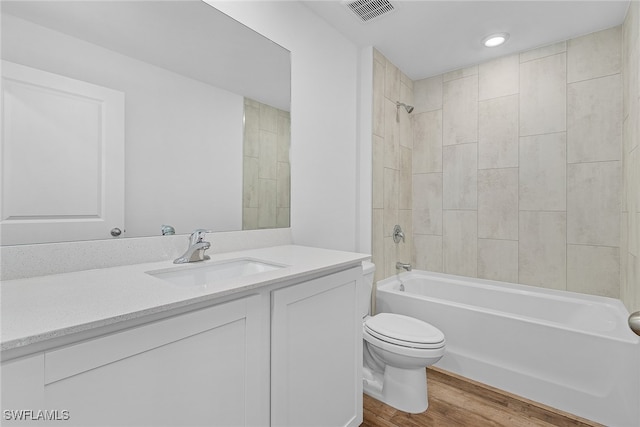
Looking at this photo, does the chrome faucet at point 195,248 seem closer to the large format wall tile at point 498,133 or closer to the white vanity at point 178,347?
the white vanity at point 178,347

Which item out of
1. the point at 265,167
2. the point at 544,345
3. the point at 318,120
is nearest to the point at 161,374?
the point at 265,167

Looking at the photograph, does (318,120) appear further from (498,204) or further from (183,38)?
(498,204)

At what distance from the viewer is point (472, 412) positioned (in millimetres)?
1712

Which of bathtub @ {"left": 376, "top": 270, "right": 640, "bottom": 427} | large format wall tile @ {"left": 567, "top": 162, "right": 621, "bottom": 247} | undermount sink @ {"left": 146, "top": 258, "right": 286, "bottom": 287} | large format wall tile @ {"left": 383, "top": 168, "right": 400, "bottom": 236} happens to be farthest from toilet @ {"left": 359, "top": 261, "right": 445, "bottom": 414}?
large format wall tile @ {"left": 567, "top": 162, "right": 621, "bottom": 247}

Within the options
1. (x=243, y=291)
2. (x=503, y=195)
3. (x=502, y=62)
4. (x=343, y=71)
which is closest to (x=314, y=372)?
(x=243, y=291)

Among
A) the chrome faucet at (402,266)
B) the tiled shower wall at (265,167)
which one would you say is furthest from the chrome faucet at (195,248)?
the chrome faucet at (402,266)

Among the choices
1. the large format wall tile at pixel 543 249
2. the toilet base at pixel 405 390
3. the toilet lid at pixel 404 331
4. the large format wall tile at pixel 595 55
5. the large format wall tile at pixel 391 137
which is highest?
the large format wall tile at pixel 595 55

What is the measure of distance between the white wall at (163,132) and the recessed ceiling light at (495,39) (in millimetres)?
1930

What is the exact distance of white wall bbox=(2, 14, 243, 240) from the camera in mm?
1027

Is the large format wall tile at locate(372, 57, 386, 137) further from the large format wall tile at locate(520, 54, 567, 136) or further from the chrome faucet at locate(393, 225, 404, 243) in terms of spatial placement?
the large format wall tile at locate(520, 54, 567, 136)

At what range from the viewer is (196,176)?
4.68 ft

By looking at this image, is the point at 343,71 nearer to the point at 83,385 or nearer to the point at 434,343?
the point at 434,343

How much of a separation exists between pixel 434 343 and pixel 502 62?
2372mm

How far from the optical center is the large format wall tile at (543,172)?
2.32 meters
